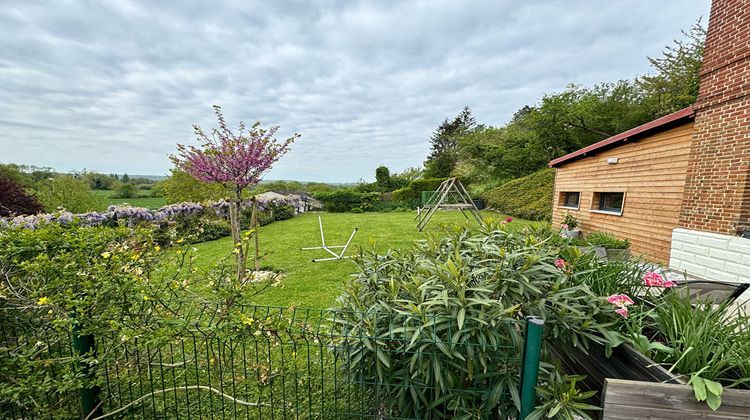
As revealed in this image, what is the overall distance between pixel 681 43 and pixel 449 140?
63.4 feet

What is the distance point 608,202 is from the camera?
7922 millimetres

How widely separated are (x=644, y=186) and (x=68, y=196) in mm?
18635

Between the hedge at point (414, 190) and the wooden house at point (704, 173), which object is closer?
the wooden house at point (704, 173)

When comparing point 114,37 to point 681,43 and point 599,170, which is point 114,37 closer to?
→ point 599,170

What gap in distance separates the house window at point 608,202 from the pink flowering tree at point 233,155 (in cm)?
840

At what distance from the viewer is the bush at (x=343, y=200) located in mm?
20094

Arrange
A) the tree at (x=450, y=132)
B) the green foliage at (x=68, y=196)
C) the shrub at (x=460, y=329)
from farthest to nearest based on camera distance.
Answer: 1. the tree at (x=450, y=132)
2. the green foliage at (x=68, y=196)
3. the shrub at (x=460, y=329)

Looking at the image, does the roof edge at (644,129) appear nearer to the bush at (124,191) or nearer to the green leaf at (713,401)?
the green leaf at (713,401)

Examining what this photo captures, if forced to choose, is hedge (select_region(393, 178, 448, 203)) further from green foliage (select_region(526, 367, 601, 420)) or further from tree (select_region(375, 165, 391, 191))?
green foliage (select_region(526, 367, 601, 420))

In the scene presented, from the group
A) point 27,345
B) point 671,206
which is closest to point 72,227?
point 27,345

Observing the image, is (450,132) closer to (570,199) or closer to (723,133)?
(570,199)

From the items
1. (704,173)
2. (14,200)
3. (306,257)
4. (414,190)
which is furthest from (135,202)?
(704,173)

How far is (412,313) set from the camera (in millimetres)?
1484

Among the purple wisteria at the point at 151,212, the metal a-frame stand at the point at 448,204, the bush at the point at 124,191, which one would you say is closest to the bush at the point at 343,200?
the purple wisteria at the point at 151,212
